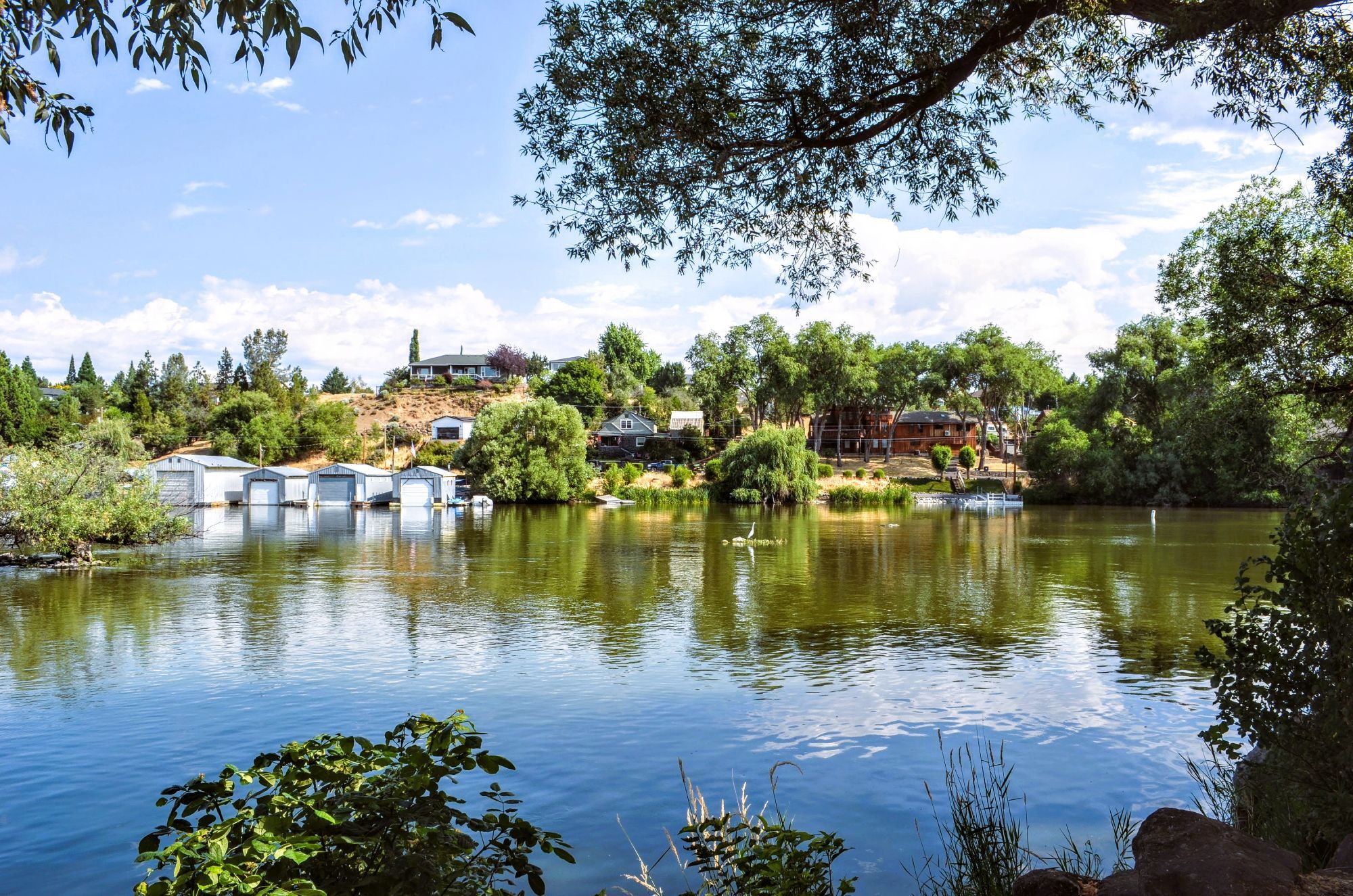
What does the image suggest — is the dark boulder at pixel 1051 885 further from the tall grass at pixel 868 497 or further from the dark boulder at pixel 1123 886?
the tall grass at pixel 868 497

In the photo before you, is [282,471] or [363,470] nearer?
[363,470]

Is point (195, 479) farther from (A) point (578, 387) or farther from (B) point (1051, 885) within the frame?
(B) point (1051, 885)

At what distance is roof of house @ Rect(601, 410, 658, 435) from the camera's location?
295ft

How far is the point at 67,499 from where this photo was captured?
25266mm

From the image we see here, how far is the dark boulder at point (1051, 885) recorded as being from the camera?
3.75 m

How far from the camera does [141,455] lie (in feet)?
183

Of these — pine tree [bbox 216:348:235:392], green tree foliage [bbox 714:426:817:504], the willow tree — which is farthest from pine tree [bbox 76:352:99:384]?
the willow tree

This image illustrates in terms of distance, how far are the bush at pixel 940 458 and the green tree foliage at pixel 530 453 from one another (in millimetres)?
32772

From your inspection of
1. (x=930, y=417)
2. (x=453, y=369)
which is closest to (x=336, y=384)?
(x=453, y=369)

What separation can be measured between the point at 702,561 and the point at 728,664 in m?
16.0

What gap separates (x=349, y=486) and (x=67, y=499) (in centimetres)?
4383

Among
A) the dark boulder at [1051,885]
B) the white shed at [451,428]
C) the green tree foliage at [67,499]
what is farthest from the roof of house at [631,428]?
the dark boulder at [1051,885]

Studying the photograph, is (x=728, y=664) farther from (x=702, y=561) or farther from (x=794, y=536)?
(x=794, y=536)

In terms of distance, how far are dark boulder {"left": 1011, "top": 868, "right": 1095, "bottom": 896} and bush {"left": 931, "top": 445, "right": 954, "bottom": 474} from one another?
81.8 m
